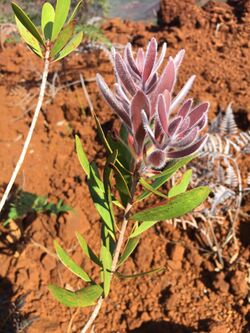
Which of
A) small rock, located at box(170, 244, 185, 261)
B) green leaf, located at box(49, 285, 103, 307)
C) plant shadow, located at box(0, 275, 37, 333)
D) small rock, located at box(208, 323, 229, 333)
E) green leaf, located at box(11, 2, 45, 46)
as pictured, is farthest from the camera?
small rock, located at box(170, 244, 185, 261)

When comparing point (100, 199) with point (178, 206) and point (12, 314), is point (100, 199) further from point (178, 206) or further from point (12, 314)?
point (12, 314)

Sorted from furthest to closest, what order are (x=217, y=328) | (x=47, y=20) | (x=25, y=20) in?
(x=217, y=328), (x=47, y=20), (x=25, y=20)

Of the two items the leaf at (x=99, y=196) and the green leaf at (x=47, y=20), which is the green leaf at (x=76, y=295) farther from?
the green leaf at (x=47, y=20)

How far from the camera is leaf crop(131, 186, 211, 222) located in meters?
0.90

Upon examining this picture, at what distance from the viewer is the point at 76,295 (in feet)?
3.44

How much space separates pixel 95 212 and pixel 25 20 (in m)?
1.57

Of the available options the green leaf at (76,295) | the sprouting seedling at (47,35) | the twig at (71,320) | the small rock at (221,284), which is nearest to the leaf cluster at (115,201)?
the green leaf at (76,295)

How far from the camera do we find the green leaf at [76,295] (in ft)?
3.38

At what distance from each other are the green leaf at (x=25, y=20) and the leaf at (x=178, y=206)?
0.45m

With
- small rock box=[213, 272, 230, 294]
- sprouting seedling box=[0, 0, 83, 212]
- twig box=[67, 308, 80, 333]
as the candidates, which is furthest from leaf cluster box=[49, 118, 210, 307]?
small rock box=[213, 272, 230, 294]

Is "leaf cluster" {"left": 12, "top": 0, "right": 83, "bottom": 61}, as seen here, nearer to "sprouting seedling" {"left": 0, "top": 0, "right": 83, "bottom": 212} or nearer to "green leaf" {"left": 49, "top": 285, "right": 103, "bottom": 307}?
"sprouting seedling" {"left": 0, "top": 0, "right": 83, "bottom": 212}

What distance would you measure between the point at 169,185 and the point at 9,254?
3.07 feet

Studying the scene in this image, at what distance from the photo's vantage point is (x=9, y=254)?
214 cm

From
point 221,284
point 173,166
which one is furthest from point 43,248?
point 173,166
